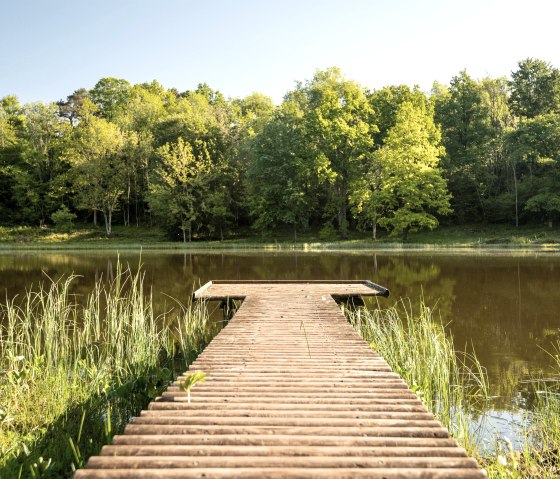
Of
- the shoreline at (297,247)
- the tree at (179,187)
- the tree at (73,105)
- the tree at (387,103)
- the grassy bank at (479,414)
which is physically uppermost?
the tree at (73,105)

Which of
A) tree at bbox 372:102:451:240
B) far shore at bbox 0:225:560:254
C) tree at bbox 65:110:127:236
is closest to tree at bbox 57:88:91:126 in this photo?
tree at bbox 65:110:127:236

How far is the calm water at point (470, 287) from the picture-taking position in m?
6.85

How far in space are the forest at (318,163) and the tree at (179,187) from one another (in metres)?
0.11

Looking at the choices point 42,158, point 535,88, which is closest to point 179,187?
point 42,158

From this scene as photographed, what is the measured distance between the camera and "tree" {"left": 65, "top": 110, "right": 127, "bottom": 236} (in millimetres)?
42250

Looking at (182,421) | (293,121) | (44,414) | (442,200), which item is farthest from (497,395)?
(293,121)

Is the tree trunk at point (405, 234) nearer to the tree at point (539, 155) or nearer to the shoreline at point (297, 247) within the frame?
the shoreline at point (297, 247)

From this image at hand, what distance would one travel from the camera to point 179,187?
129ft

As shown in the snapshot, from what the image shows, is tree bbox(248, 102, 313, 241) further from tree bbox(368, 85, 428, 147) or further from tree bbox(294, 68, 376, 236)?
tree bbox(368, 85, 428, 147)

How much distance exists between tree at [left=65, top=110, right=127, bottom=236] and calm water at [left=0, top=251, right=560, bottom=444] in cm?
2243

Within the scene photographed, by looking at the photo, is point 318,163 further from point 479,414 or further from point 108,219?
point 479,414

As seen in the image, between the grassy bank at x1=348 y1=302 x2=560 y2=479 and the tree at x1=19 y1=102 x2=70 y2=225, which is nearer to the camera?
the grassy bank at x1=348 y1=302 x2=560 y2=479

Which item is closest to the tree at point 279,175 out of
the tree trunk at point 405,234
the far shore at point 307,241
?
the far shore at point 307,241

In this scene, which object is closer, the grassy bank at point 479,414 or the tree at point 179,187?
the grassy bank at point 479,414
